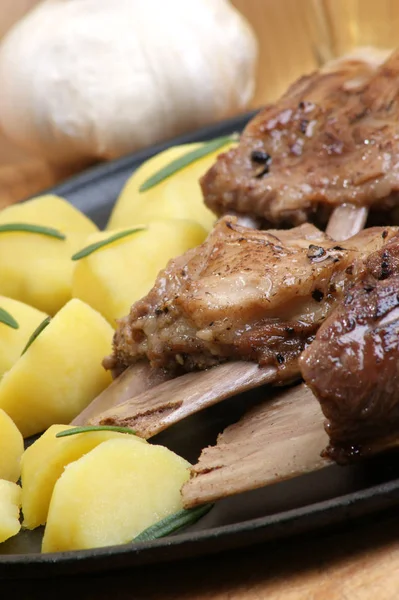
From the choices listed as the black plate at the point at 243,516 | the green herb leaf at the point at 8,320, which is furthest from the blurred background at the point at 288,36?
the black plate at the point at 243,516

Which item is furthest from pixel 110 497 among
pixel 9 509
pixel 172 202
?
pixel 172 202

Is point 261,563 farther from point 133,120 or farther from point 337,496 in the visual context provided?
point 133,120

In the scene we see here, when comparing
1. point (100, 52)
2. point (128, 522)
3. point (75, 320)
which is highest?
point (100, 52)

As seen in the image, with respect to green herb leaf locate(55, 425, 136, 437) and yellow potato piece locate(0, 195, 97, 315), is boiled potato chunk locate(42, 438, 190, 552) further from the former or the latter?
yellow potato piece locate(0, 195, 97, 315)

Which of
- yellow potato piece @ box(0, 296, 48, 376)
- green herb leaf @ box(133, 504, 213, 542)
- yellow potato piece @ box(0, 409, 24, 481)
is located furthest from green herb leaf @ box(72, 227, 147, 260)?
green herb leaf @ box(133, 504, 213, 542)

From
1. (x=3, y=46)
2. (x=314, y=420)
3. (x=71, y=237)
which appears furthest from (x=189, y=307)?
(x=3, y=46)

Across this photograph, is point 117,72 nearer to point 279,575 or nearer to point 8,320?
point 8,320
